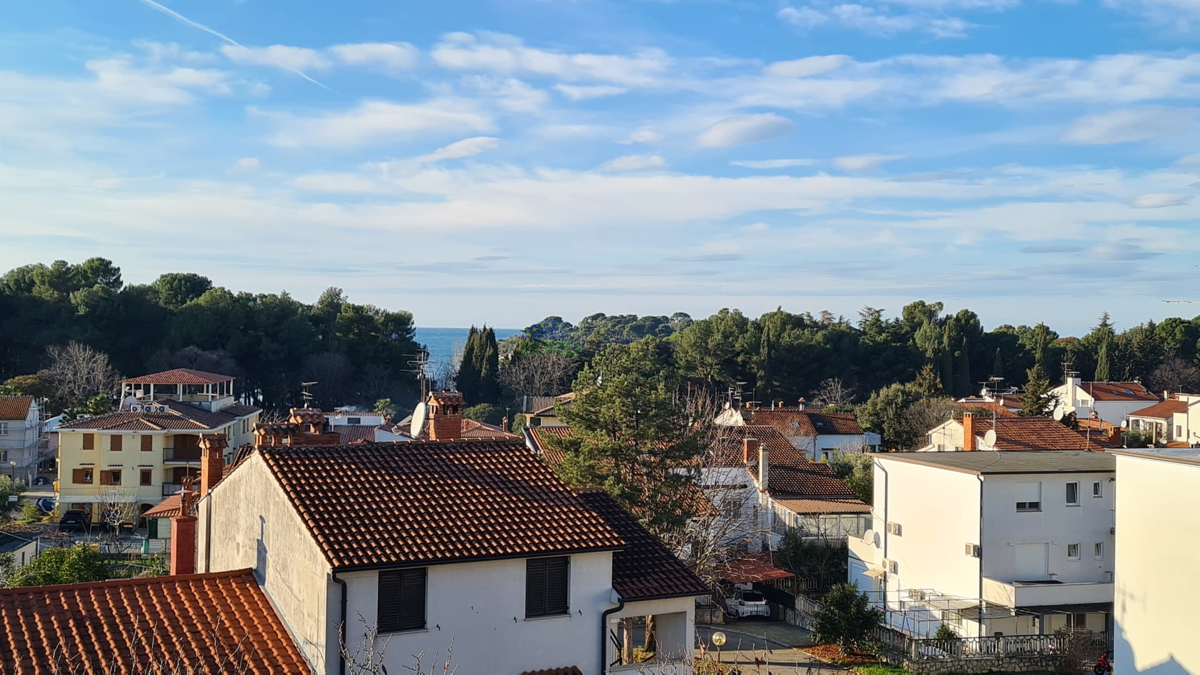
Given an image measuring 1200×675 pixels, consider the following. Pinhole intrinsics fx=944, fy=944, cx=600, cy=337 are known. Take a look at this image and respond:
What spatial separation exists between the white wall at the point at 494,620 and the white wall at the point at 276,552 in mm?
368

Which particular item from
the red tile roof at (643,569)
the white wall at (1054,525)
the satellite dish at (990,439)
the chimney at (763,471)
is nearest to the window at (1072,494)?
the white wall at (1054,525)

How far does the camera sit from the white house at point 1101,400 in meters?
73.9

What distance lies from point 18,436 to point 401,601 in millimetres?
48405

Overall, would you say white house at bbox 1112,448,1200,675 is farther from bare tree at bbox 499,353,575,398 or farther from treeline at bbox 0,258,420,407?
treeline at bbox 0,258,420,407

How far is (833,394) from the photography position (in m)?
83.1

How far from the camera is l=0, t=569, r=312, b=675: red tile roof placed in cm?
1090

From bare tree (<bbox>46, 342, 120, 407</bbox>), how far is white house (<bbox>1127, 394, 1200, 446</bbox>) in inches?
2673

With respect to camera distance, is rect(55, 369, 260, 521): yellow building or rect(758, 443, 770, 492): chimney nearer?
rect(758, 443, 770, 492): chimney

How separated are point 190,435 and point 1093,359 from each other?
85.6m

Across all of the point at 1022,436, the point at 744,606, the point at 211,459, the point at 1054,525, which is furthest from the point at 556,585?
the point at 1022,436

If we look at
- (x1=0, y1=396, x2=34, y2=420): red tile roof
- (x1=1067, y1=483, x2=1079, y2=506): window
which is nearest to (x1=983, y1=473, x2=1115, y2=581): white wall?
(x1=1067, y1=483, x2=1079, y2=506): window

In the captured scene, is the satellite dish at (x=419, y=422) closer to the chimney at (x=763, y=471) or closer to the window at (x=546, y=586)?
the chimney at (x=763, y=471)

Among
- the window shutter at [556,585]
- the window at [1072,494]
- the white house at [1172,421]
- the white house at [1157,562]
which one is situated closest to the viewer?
the window shutter at [556,585]

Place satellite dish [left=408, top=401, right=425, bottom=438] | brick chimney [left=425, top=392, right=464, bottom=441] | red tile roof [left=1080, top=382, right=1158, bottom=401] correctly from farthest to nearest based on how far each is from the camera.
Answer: red tile roof [left=1080, top=382, right=1158, bottom=401], satellite dish [left=408, top=401, right=425, bottom=438], brick chimney [left=425, top=392, right=464, bottom=441]
